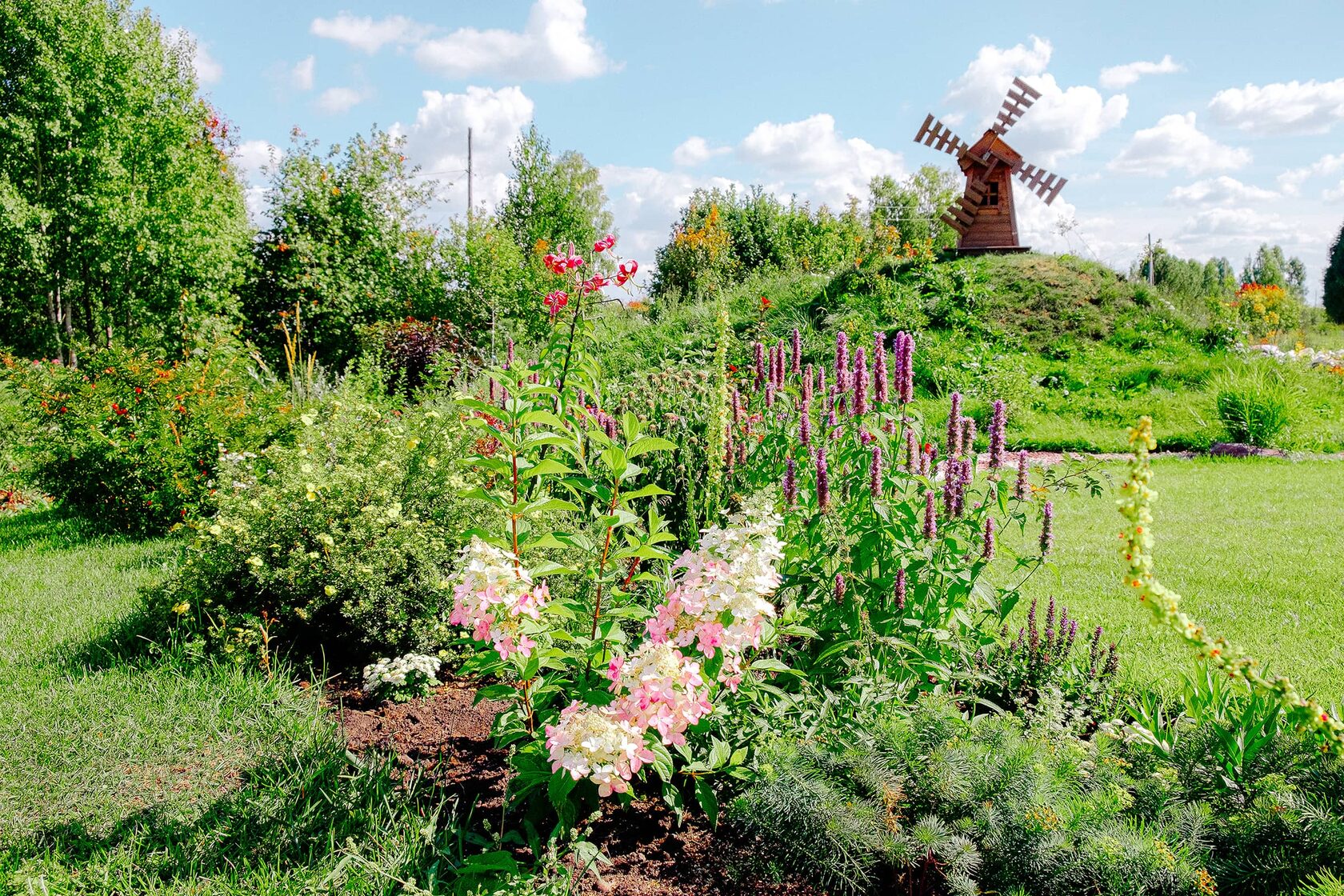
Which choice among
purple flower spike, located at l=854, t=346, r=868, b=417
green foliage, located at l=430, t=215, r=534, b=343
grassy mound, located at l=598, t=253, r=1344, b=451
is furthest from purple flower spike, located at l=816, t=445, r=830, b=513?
green foliage, located at l=430, t=215, r=534, b=343

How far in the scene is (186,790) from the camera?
2.46 meters

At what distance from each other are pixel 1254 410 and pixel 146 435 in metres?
10.7

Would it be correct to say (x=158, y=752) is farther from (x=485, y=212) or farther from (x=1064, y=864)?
(x=485, y=212)

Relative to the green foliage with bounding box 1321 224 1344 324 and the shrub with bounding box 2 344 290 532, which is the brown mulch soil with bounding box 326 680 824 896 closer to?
the shrub with bounding box 2 344 290 532

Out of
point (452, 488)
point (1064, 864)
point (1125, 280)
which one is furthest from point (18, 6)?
point (1125, 280)

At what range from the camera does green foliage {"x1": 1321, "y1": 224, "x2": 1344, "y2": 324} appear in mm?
32781

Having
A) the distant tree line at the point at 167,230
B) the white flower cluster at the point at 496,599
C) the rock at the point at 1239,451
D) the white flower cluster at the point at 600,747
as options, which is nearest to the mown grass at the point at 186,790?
the white flower cluster at the point at 600,747

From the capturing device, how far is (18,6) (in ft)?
33.0

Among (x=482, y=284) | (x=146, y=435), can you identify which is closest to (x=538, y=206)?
(x=482, y=284)

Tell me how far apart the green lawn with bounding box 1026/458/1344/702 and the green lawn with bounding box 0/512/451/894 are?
2.40 meters

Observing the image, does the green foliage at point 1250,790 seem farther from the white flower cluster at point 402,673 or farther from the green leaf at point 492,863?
the white flower cluster at point 402,673

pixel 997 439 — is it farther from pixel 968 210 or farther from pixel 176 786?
pixel 968 210

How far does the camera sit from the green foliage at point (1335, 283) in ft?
108

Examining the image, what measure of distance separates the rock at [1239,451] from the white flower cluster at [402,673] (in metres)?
8.63
